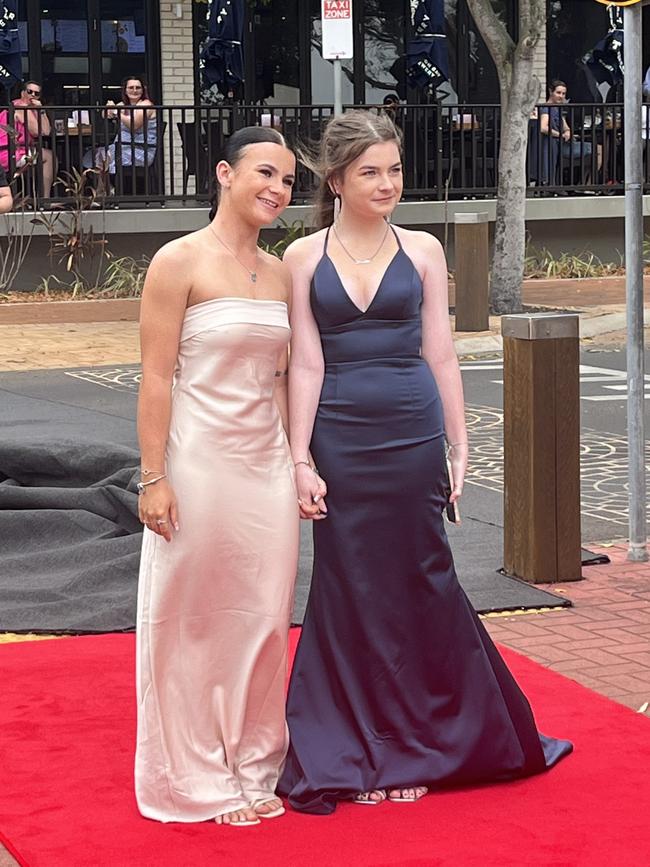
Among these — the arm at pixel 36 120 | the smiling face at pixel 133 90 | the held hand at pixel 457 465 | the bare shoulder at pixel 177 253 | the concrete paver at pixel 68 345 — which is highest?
the smiling face at pixel 133 90

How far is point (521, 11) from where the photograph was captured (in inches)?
666

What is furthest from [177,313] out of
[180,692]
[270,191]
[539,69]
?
[539,69]

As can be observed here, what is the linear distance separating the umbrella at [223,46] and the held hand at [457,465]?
16951 mm

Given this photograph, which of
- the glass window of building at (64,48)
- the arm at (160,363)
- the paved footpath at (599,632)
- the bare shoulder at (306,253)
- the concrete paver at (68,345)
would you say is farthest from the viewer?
the glass window of building at (64,48)

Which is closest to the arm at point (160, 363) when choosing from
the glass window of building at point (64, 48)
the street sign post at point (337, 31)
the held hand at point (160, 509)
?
the held hand at point (160, 509)

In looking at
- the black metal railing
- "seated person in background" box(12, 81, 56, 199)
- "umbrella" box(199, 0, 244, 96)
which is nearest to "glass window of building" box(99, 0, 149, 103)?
the black metal railing

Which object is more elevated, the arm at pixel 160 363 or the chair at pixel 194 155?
the chair at pixel 194 155

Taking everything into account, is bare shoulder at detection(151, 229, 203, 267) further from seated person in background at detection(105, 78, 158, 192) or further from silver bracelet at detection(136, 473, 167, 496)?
seated person in background at detection(105, 78, 158, 192)

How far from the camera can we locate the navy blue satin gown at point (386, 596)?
4625 mm

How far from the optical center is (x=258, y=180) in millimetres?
4422

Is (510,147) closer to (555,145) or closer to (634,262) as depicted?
(555,145)

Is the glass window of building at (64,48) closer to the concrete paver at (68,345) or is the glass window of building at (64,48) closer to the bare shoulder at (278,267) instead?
the concrete paver at (68,345)

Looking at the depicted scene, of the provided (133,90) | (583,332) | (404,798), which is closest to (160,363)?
(404,798)

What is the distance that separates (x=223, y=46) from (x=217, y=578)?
17367 mm
